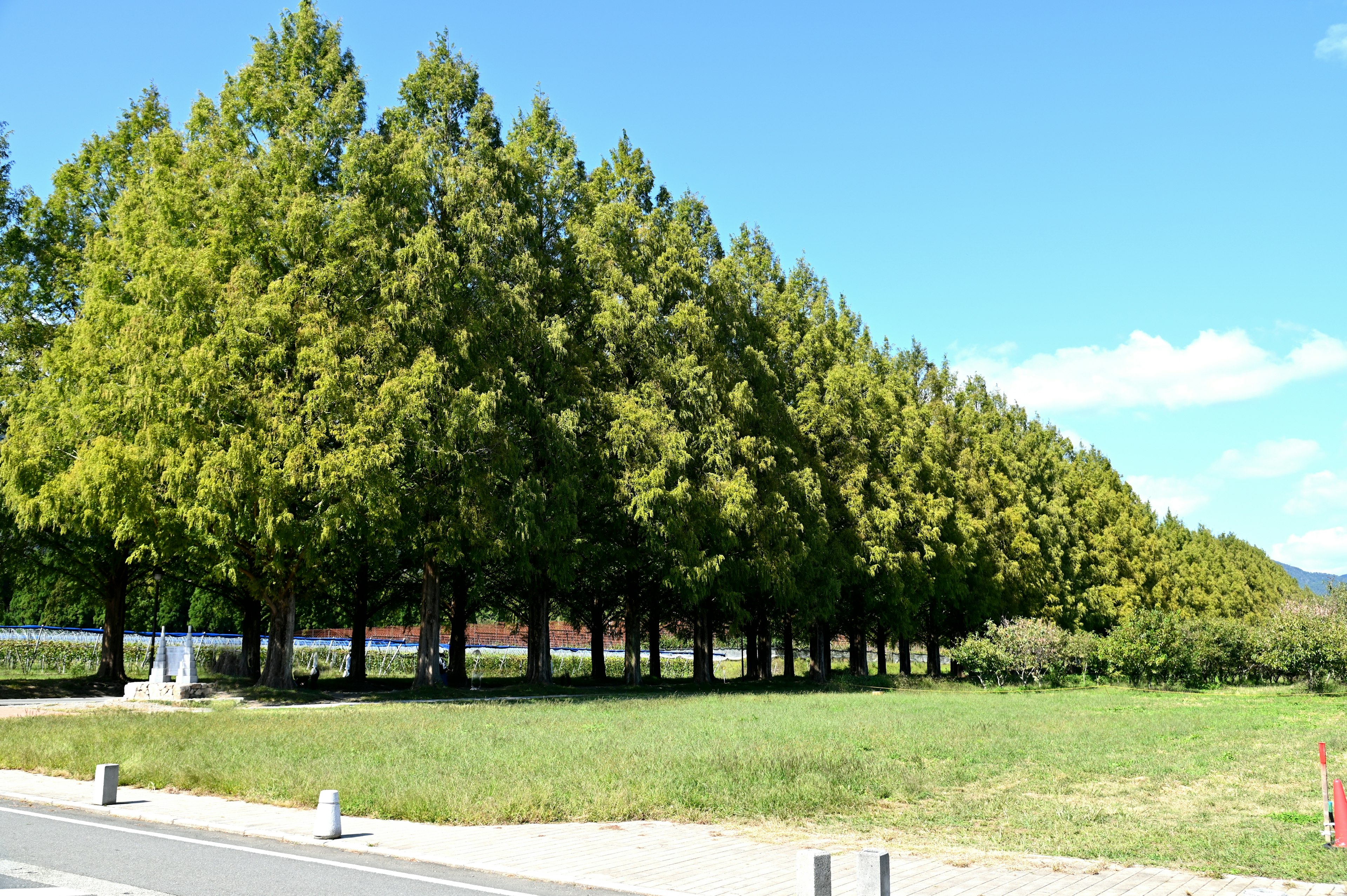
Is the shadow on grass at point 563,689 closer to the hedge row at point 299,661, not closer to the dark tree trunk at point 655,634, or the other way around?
the dark tree trunk at point 655,634

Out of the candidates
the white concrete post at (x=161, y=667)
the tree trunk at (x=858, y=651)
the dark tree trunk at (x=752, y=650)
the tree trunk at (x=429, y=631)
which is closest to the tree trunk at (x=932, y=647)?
the tree trunk at (x=858, y=651)

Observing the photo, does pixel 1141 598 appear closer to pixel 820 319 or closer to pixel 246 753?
pixel 820 319

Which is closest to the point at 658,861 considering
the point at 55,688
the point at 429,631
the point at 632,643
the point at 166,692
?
the point at 166,692

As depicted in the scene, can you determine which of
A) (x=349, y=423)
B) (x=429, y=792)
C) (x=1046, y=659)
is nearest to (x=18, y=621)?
(x=349, y=423)

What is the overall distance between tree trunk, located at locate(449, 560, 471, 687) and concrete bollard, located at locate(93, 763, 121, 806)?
25438mm

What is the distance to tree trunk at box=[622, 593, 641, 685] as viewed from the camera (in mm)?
36156

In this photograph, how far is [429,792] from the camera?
36.8 ft

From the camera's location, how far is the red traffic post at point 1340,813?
8945 millimetres

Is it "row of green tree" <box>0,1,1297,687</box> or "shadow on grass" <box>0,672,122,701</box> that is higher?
"row of green tree" <box>0,1,1297,687</box>

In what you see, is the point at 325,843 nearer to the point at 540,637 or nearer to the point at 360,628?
the point at 540,637

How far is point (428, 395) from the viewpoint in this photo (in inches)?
1030

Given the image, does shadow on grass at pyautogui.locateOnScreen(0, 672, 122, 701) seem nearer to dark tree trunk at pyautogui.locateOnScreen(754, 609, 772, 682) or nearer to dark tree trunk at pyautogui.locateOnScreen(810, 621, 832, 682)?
dark tree trunk at pyautogui.locateOnScreen(754, 609, 772, 682)

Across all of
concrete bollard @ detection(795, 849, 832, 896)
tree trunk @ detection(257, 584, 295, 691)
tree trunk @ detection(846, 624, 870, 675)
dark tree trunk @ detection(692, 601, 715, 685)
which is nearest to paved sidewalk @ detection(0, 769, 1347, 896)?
concrete bollard @ detection(795, 849, 832, 896)

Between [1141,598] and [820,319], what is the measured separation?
37250 mm
